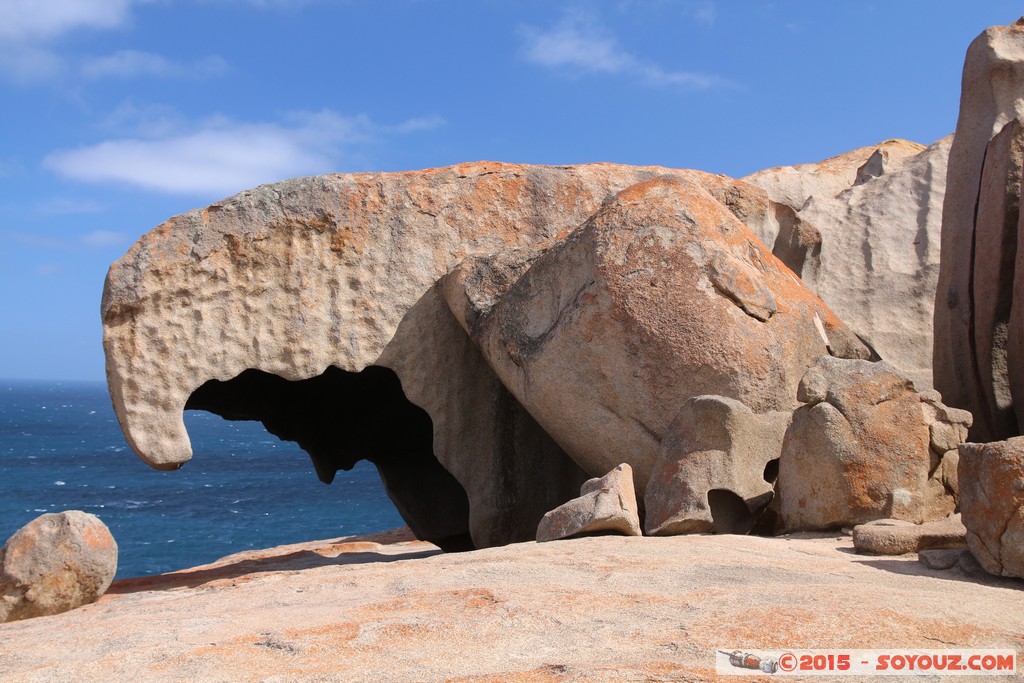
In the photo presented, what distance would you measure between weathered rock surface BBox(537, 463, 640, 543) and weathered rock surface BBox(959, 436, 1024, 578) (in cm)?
169

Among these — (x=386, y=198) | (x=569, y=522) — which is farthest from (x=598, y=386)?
(x=386, y=198)

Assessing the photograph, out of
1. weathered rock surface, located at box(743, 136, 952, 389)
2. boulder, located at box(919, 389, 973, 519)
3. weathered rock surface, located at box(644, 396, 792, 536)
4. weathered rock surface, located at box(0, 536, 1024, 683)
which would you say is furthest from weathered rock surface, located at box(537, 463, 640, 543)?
weathered rock surface, located at box(743, 136, 952, 389)

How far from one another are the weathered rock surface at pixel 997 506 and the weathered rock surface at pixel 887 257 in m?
5.76

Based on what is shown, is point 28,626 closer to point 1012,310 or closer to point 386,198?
point 386,198

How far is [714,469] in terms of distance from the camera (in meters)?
5.77

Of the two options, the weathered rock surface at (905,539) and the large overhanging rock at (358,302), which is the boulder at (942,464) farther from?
the large overhanging rock at (358,302)

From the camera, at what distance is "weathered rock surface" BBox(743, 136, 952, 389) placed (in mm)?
10414

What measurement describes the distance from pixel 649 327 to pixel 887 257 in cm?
531

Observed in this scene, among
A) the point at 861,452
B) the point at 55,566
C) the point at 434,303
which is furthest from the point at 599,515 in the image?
the point at 434,303

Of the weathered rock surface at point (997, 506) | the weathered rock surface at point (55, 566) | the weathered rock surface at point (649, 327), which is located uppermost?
the weathered rock surface at point (649, 327)

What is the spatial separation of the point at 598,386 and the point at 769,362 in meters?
1.03

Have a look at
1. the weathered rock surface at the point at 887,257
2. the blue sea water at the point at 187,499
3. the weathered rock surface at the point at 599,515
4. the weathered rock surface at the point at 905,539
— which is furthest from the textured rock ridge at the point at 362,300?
the blue sea water at the point at 187,499

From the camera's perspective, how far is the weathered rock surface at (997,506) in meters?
4.07

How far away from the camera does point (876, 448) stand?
5.50 metres
